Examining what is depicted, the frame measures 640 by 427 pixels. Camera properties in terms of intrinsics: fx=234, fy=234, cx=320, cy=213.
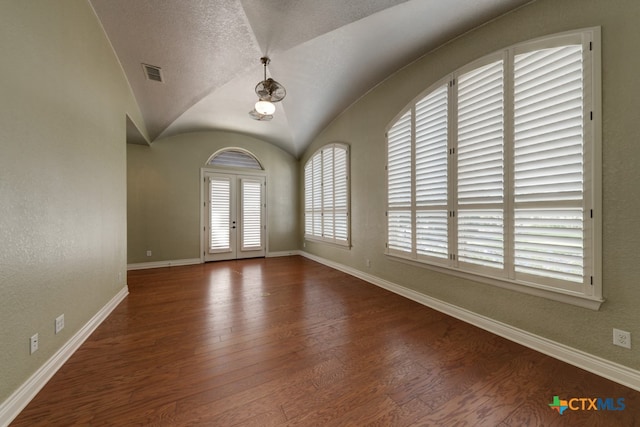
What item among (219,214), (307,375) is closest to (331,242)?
(219,214)

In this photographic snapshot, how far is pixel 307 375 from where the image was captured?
1.66 m

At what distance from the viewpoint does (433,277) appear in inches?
113

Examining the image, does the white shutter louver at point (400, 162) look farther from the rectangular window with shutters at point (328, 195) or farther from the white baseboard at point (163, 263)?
the white baseboard at point (163, 263)

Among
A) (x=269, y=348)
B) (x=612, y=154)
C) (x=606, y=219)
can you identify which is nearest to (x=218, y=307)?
(x=269, y=348)

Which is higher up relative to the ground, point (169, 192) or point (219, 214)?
point (169, 192)

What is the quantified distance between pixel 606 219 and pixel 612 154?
0.46 meters

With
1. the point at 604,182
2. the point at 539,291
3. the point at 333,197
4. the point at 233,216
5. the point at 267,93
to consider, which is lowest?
the point at 539,291

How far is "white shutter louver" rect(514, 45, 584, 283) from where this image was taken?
1781mm

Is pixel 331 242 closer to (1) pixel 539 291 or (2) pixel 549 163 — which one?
(1) pixel 539 291

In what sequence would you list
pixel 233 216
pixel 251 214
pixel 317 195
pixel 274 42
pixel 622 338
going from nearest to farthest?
pixel 622 338, pixel 274 42, pixel 317 195, pixel 233 216, pixel 251 214

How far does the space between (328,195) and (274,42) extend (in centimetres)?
298

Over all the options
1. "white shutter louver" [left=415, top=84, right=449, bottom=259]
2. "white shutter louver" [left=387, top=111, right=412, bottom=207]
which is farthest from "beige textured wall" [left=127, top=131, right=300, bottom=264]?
"white shutter louver" [left=415, top=84, right=449, bottom=259]

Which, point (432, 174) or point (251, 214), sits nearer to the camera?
point (432, 174)

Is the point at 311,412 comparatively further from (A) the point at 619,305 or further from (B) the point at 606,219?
(B) the point at 606,219
